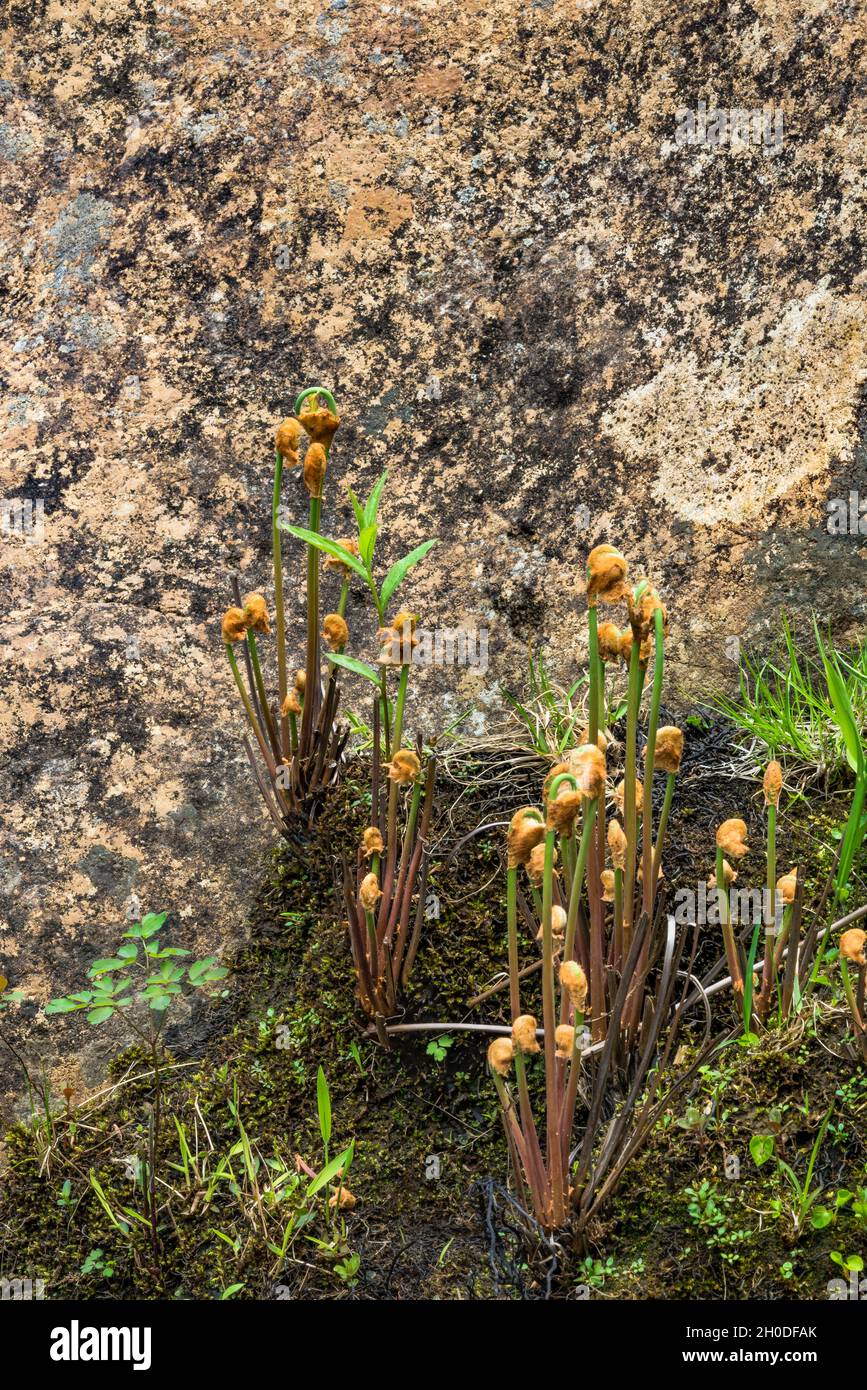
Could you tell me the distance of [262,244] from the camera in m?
3.44

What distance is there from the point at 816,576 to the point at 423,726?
3.91ft

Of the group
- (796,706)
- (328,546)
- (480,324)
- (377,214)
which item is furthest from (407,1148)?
(377,214)

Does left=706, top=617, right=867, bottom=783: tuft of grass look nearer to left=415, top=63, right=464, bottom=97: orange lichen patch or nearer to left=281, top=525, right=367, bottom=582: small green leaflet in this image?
left=281, top=525, right=367, bottom=582: small green leaflet

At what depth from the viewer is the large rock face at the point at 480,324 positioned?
3379mm

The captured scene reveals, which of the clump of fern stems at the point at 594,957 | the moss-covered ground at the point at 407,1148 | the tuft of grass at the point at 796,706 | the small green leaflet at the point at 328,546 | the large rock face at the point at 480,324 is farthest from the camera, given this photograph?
the large rock face at the point at 480,324

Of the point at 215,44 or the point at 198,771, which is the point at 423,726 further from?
the point at 215,44

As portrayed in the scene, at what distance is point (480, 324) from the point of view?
11.2 ft

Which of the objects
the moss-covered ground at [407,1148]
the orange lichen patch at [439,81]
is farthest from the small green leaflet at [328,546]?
the orange lichen patch at [439,81]

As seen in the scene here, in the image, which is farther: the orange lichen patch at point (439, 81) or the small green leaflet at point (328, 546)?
the orange lichen patch at point (439, 81)

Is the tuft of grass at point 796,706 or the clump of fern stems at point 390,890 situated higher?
the tuft of grass at point 796,706

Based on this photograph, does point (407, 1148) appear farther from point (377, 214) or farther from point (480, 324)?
point (377, 214)

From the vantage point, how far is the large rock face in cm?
338

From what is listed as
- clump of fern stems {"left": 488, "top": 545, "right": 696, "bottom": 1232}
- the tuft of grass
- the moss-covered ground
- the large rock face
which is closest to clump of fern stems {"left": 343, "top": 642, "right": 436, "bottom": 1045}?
the moss-covered ground

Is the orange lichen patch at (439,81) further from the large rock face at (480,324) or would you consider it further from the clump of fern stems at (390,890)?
the clump of fern stems at (390,890)
